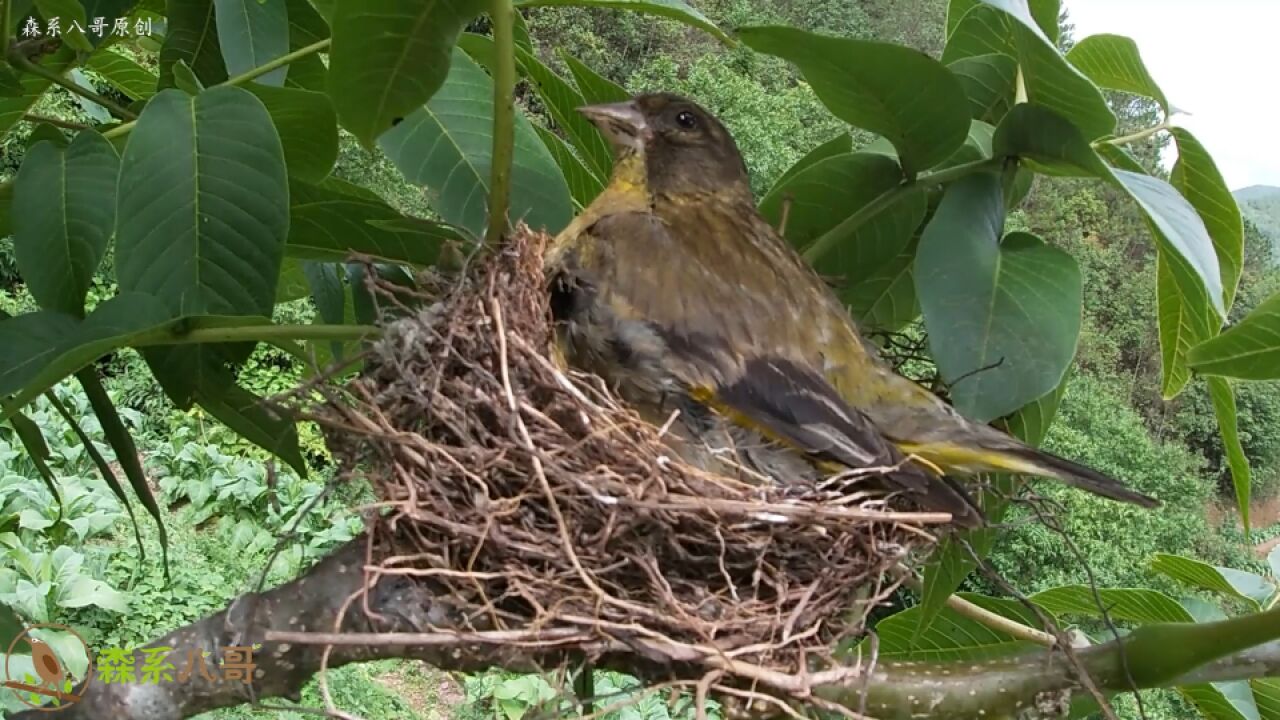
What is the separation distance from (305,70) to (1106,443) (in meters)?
11.7

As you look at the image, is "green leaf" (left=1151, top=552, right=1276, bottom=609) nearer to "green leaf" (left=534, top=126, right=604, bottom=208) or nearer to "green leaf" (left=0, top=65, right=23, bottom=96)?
"green leaf" (left=534, top=126, right=604, bottom=208)

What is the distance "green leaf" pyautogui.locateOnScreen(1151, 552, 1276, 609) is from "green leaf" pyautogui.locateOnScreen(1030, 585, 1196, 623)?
13cm

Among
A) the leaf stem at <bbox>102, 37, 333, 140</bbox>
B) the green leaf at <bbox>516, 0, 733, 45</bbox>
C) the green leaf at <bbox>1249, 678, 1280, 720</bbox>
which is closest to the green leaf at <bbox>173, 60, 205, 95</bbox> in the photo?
the leaf stem at <bbox>102, 37, 333, 140</bbox>

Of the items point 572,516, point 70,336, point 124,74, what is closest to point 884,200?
point 572,516

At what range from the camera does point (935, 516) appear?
46.2 inches

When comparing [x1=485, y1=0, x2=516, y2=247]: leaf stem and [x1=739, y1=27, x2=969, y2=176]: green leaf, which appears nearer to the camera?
[x1=485, y1=0, x2=516, y2=247]: leaf stem

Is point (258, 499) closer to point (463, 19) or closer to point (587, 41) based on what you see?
point (463, 19)

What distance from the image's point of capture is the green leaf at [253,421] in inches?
55.9

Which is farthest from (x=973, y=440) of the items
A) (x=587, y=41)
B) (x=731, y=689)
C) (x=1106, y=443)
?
(x=587, y=41)

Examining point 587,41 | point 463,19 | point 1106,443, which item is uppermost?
point 463,19

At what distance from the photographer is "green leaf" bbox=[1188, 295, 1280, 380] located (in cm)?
110

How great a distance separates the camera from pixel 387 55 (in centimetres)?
106

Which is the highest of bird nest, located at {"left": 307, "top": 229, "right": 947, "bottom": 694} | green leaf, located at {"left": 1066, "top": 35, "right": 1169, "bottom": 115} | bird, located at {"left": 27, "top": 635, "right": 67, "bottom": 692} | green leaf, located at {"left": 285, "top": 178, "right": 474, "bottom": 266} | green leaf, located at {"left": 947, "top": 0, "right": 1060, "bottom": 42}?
green leaf, located at {"left": 947, "top": 0, "right": 1060, "bottom": 42}

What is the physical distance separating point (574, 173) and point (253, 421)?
64cm
